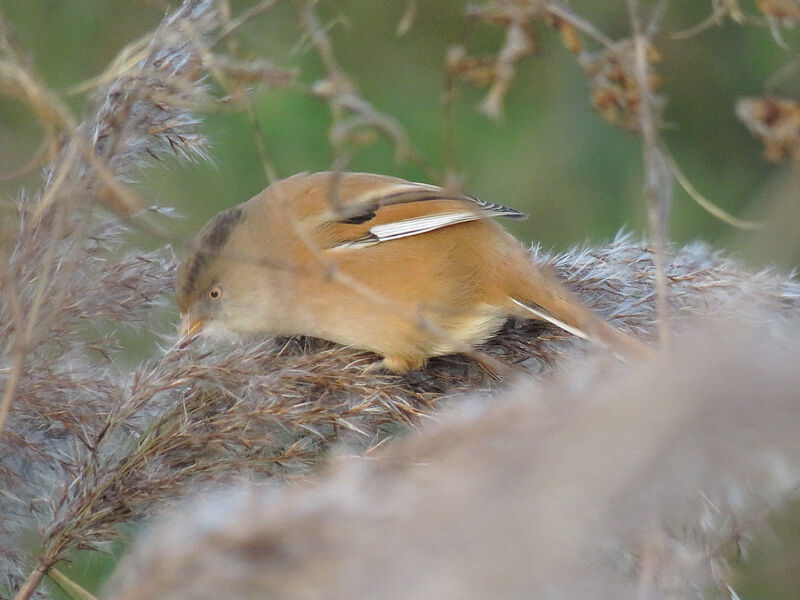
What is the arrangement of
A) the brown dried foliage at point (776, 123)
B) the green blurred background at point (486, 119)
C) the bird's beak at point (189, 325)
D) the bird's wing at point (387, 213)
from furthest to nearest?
the green blurred background at point (486, 119), the bird's wing at point (387, 213), the bird's beak at point (189, 325), the brown dried foliage at point (776, 123)

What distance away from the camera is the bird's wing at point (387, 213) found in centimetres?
345

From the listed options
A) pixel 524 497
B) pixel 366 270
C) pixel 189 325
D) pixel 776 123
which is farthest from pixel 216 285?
pixel 524 497

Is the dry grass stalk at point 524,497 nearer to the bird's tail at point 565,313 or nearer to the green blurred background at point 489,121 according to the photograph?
the bird's tail at point 565,313

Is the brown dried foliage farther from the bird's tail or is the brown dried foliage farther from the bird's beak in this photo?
the bird's beak

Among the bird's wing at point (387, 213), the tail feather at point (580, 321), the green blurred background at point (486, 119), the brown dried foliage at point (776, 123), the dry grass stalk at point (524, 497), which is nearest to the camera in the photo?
the dry grass stalk at point (524, 497)

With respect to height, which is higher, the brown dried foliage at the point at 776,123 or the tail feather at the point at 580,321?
the brown dried foliage at the point at 776,123

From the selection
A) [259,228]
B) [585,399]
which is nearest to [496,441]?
[585,399]

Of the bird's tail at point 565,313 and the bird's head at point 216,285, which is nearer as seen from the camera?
the bird's tail at point 565,313

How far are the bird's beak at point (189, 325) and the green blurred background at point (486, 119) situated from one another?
1816 millimetres

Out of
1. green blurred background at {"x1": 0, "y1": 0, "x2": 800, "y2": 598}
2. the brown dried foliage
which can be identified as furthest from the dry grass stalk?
green blurred background at {"x1": 0, "y1": 0, "x2": 800, "y2": 598}


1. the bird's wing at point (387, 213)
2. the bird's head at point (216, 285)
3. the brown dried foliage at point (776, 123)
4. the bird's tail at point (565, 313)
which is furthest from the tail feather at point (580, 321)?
the bird's head at point (216, 285)

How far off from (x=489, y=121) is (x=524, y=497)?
468 cm

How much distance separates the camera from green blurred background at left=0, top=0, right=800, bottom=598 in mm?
5211

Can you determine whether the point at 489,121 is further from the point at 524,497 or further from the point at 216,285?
the point at 524,497
